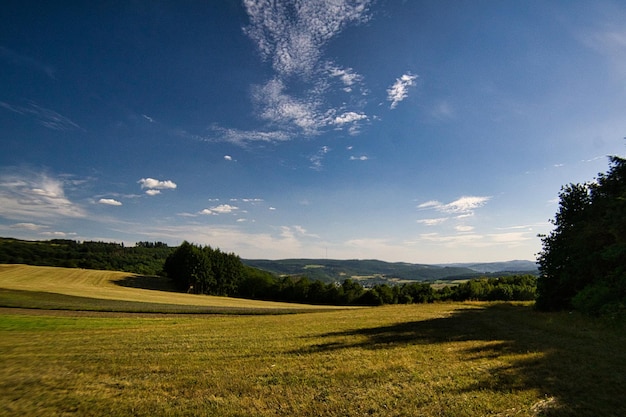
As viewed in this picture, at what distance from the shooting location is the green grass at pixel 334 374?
8.87 m

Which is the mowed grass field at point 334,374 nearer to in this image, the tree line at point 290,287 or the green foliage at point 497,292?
the green foliage at point 497,292

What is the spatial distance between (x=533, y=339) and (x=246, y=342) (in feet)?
51.8

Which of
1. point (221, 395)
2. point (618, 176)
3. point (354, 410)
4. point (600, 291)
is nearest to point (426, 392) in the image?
point (354, 410)

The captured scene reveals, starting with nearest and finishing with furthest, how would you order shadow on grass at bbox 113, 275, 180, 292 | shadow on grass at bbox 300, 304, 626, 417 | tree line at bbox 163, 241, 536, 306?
shadow on grass at bbox 300, 304, 626, 417, shadow on grass at bbox 113, 275, 180, 292, tree line at bbox 163, 241, 536, 306

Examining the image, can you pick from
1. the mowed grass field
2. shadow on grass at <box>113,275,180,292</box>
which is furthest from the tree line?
the mowed grass field

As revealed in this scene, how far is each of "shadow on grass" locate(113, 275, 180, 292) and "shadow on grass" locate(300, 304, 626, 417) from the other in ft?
291

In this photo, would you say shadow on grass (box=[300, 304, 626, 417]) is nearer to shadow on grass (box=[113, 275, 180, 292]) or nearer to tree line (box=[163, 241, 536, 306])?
tree line (box=[163, 241, 536, 306])

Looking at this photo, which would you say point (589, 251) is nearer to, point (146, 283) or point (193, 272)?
point (193, 272)

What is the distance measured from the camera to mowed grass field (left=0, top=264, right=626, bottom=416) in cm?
887

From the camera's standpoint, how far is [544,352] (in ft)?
44.1

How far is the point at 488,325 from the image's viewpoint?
71.3ft

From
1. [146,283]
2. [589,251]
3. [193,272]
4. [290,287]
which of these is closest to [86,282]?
[146,283]

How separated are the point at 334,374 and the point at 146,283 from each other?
10314 centimetres

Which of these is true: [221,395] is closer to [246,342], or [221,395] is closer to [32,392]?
[32,392]
